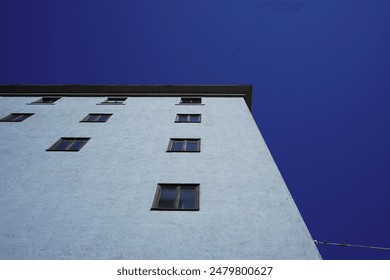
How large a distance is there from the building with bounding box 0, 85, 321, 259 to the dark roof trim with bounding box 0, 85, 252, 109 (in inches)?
170

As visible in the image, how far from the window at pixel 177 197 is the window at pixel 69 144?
4.86 metres

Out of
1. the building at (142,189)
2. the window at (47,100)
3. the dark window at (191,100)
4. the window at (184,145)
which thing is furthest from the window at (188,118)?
the window at (47,100)

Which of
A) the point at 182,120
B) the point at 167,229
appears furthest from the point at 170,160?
the point at 182,120

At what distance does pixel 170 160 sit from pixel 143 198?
2.59 meters

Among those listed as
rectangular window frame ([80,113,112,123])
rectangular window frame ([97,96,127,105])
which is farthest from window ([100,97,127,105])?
rectangular window frame ([80,113,112,123])

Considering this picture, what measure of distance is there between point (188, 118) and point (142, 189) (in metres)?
7.45

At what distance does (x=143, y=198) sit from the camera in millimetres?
9078

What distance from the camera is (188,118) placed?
53.5 feet

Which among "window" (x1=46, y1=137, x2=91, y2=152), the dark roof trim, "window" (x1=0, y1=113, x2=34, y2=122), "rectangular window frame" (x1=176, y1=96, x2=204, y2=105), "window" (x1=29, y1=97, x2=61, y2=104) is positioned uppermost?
the dark roof trim

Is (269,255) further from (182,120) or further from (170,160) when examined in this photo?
(182,120)

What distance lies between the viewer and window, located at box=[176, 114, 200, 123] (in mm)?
15828

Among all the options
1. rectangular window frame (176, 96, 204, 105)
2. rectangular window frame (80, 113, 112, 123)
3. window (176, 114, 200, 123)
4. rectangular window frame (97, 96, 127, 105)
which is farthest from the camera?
rectangular window frame (176, 96, 204, 105)

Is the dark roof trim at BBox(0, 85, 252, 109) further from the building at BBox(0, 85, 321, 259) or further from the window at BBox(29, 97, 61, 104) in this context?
the building at BBox(0, 85, 321, 259)

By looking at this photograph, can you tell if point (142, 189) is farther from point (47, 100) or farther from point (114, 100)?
point (47, 100)
